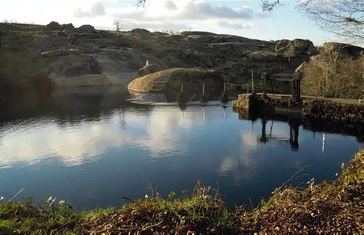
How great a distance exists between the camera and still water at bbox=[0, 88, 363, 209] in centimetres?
1892

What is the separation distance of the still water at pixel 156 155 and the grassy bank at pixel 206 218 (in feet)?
16.3

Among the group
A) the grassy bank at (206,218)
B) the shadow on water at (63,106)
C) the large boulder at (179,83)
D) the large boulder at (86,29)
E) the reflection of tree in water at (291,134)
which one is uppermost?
the large boulder at (86,29)

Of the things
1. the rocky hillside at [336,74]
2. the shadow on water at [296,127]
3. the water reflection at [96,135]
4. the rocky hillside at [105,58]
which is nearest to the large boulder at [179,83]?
the rocky hillside at [105,58]

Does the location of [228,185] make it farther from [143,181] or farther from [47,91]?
[47,91]

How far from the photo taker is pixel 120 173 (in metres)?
21.2

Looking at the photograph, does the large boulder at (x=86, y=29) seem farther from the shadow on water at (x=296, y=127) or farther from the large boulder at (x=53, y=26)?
the shadow on water at (x=296, y=127)

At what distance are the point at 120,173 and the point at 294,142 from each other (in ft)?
42.8

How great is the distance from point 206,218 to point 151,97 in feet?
162

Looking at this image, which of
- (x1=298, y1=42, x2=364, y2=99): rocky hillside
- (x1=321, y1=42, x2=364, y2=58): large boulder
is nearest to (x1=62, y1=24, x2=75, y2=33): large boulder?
(x1=298, y1=42, x2=364, y2=99): rocky hillside

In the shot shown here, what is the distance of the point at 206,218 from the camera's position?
8.14 meters

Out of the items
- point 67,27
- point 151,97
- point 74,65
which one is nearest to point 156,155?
point 151,97

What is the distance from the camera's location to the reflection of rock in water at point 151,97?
5459 cm

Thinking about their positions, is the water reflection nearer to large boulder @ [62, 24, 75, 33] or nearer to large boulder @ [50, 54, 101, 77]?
large boulder @ [50, 54, 101, 77]

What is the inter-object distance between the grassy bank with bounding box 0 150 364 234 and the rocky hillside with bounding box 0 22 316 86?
68.9m
